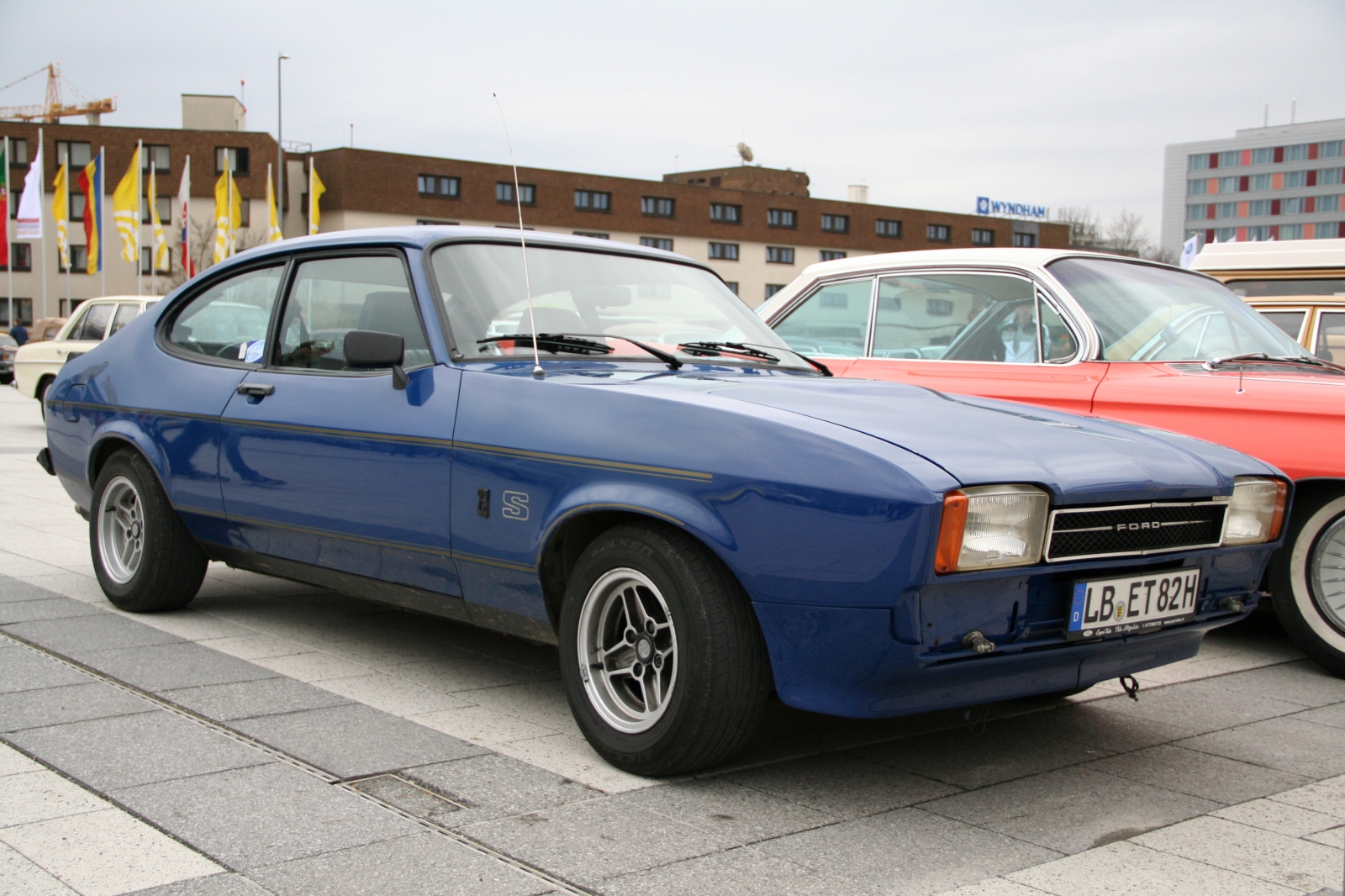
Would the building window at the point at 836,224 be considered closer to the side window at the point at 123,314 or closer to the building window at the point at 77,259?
the building window at the point at 77,259

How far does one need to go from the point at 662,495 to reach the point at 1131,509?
1228 millimetres

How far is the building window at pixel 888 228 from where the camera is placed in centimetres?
7750

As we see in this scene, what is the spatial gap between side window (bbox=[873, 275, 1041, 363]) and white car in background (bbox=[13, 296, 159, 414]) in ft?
38.4

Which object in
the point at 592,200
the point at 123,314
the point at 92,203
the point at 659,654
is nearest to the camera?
the point at 659,654

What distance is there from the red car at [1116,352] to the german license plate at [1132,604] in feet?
5.37

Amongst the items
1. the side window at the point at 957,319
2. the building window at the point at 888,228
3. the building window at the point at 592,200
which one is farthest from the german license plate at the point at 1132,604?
the building window at the point at 888,228

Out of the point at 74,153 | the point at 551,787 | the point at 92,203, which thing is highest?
the point at 74,153

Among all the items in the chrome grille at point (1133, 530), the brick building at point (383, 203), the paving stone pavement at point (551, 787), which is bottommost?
the paving stone pavement at point (551, 787)

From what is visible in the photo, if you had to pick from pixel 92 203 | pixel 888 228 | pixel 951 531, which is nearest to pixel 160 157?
pixel 92 203

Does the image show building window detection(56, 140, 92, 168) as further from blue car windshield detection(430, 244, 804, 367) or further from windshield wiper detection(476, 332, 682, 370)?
windshield wiper detection(476, 332, 682, 370)

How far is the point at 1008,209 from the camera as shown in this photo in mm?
83125

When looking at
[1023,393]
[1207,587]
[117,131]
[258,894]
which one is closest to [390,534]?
[258,894]

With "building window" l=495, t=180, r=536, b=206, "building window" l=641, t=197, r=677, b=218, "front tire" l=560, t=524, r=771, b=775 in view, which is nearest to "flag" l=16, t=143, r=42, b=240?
"building window" l=495, t=180, r=536, b=206

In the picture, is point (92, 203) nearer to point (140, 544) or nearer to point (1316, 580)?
point (140, 544)
